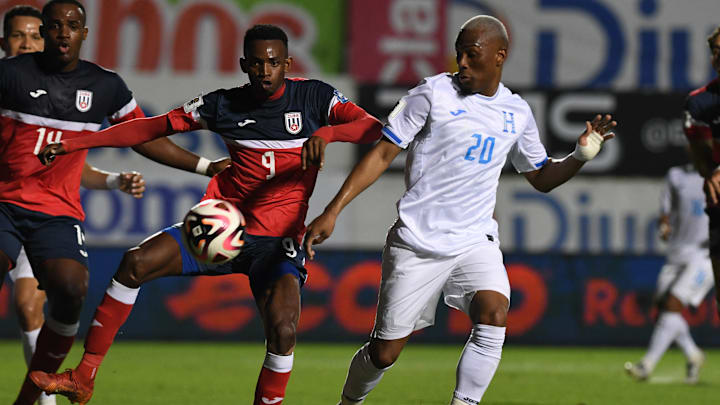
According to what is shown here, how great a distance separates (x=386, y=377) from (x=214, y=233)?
15.4ft

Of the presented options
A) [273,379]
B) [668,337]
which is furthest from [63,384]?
[668,337]

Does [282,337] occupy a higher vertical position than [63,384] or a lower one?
higher

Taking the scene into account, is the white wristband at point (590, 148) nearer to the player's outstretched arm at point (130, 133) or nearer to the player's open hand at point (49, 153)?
the player's outstretched arm at point (130, 133)

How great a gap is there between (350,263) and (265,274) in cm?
848

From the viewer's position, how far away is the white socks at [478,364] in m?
5.60

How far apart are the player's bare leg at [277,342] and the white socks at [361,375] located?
52 centimetres

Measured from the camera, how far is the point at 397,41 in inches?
630

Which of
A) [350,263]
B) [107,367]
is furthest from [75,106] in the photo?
[350,263]

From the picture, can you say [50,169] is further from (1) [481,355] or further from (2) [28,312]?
(1) [481,355]

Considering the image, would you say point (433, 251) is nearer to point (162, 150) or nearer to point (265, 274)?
point (265, 274)

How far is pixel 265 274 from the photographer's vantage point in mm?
5719

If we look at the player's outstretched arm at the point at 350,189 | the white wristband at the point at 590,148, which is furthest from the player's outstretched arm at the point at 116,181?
the white wristband at the point at 590,148

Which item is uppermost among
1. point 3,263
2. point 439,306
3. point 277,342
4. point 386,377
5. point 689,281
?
point 3,263

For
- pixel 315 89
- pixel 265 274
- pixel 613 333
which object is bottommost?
pixel 613 333
